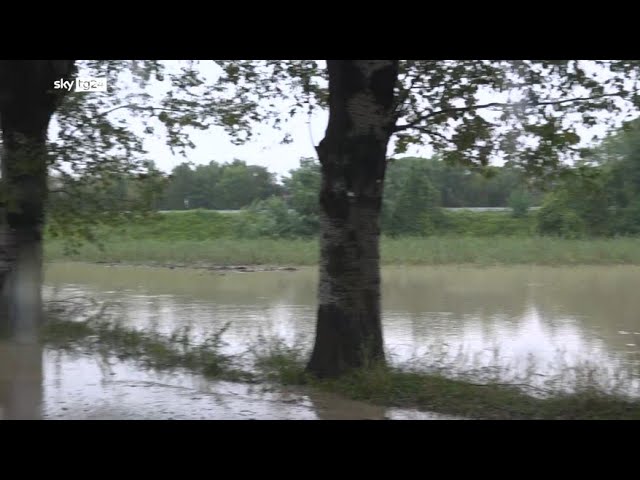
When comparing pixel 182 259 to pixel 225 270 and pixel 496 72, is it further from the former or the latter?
pixel 496 72

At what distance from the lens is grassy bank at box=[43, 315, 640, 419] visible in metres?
7.23

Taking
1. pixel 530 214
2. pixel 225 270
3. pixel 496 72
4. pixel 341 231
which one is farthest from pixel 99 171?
pixel 530 214

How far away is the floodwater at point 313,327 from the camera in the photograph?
26.0ft

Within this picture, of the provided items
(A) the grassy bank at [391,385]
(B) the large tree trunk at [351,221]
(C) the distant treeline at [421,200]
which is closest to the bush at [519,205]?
(C) the distant treeline at [421,200]

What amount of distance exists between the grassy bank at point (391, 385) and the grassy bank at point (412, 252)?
59.7ft

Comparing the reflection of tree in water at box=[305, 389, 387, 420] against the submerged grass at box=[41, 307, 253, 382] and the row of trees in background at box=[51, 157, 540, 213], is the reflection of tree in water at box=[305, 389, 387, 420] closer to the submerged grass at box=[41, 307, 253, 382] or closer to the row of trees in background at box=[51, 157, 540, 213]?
the submerged grass at box=[41, 307, 253, 382]

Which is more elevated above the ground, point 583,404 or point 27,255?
point 27,255

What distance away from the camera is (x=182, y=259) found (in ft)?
103

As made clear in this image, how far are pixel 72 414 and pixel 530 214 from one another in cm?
3267

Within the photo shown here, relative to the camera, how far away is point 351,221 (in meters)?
8.70

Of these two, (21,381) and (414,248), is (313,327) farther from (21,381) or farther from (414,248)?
(414,248)

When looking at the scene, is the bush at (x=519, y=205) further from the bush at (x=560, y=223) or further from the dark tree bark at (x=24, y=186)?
the dark tree bark at (x=24, y=186)

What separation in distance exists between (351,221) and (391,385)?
1.94m

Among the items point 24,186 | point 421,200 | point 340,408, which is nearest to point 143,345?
point 24,186
